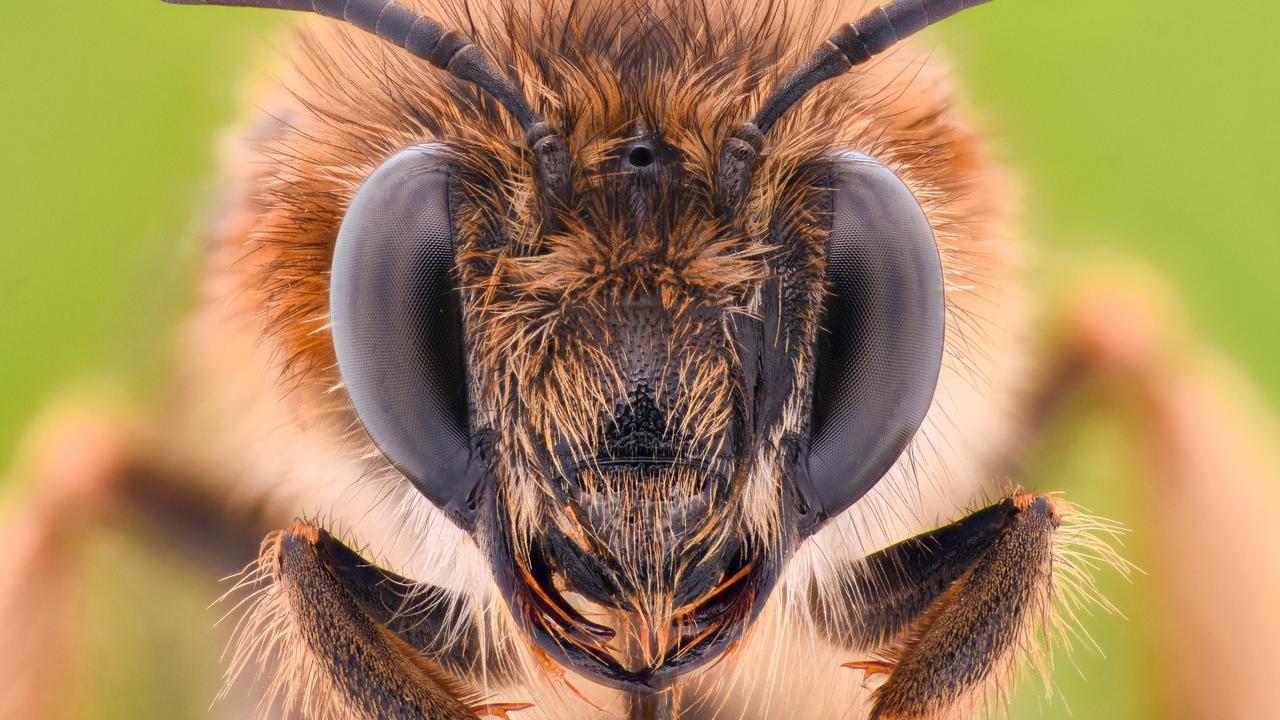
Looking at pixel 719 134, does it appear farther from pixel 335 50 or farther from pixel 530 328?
pixel 335 50

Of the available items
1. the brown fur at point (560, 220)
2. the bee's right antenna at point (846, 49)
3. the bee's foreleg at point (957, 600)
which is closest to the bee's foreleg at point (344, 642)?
the brown fur at point (560, 220)

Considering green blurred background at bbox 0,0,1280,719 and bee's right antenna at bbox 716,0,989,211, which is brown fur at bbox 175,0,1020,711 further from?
green blurred background at bbox 0,0,1280,719

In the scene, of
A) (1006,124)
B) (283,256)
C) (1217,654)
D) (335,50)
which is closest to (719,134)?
(283,256)

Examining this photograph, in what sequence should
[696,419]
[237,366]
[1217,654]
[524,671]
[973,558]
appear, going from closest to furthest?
[696,419]
[973,558]
[524,671]
[237,366]
[1217,654]

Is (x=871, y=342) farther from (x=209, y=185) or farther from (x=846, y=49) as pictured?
(x=209, y=185)

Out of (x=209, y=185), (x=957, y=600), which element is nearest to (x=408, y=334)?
(x=957, y=600)

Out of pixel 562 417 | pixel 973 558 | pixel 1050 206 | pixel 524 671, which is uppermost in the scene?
pixel 1050 206

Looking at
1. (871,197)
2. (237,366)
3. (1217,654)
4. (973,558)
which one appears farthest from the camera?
(1217,654)
